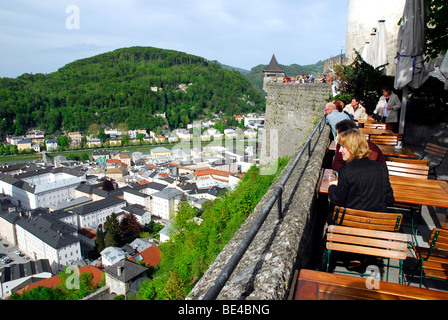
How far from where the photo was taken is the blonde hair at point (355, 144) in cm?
228

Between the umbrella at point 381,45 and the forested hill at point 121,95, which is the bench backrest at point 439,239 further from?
the forested hill at point 121,95

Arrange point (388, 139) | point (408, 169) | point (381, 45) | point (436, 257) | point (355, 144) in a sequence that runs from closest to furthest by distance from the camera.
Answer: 1. point (436, 257)
2. point (355, 144)
3. point (408, 169)
4. point (388, 139)
5. point (381, 45)

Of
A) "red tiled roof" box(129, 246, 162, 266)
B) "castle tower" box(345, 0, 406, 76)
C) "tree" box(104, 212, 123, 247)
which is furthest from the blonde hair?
"tree" box(104, 212, 123, 247)

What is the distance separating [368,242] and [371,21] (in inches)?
519

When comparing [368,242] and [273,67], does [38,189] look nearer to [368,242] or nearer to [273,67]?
[273,67]

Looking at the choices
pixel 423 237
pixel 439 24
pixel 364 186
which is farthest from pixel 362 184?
pixel 439 24

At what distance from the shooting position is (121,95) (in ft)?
325

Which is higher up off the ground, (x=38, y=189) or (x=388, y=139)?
(x=388, y=139)

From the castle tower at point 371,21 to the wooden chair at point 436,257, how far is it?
1079cm

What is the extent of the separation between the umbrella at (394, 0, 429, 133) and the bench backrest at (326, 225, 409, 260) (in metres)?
3.89

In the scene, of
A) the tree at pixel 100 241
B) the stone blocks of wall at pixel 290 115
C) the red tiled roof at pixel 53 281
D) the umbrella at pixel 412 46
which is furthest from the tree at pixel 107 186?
the umbrella at pixel 412 46

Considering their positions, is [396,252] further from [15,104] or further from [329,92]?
[15,104]

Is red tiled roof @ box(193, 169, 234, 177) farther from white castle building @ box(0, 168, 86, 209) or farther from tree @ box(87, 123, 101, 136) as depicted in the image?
tree @ box(87, 123, 101, 136)
